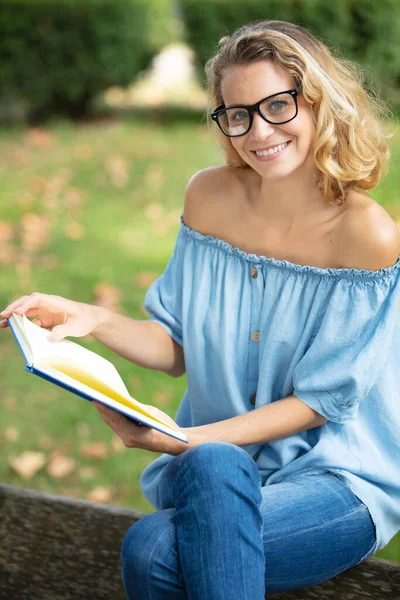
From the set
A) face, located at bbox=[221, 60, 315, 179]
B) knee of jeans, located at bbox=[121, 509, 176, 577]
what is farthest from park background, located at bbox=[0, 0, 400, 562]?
knee of jeans, located at bbox=[121, 509, 176, 577]

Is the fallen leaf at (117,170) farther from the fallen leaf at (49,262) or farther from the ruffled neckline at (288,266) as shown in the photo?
the ruffled neckline at (288,266)

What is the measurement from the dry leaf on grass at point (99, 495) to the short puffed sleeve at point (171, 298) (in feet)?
3.40

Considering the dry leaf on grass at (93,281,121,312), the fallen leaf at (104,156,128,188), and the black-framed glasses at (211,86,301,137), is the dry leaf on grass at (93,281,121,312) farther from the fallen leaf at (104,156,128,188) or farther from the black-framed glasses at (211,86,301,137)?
the black-framed glasses at (211,86,301,137)

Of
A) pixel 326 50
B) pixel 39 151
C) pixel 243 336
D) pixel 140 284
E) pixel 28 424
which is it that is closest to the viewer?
pixel 326 50

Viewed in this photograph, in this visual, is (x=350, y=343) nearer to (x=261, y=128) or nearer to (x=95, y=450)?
(x=261, y=128)

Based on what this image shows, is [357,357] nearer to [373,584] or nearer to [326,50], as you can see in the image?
[373,584]

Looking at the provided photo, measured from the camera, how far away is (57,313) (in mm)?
1897

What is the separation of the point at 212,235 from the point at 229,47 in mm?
436

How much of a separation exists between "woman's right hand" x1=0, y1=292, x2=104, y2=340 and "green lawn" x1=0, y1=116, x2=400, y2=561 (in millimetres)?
644

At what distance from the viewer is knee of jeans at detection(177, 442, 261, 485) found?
165cm

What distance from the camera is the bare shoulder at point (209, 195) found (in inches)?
80.1

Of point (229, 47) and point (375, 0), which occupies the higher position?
point (375, 0)

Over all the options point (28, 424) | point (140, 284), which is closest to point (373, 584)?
point (28, 424)

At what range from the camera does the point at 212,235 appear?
2.04 meters
